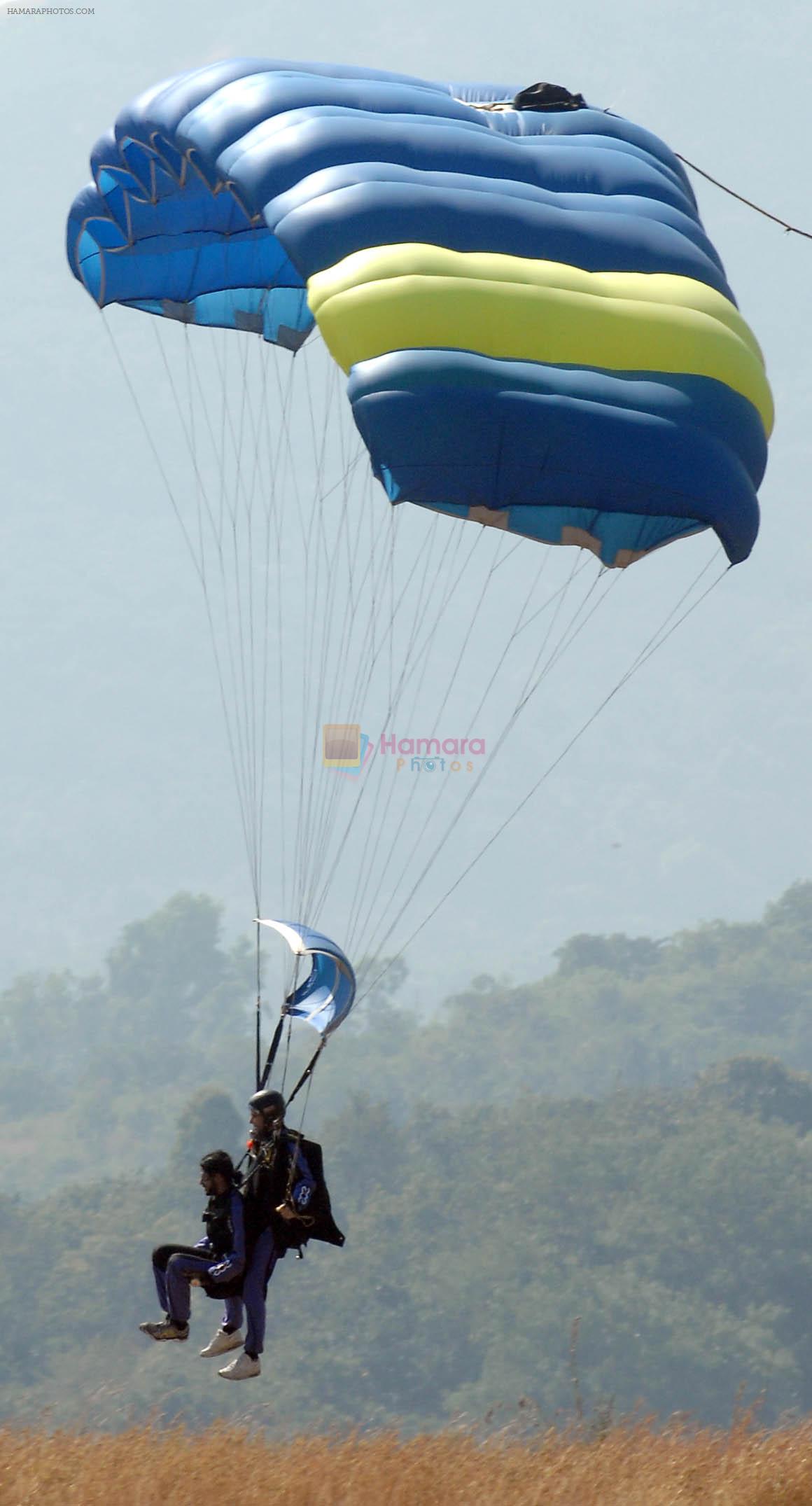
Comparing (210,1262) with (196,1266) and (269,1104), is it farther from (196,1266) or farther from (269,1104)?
(269,1104)

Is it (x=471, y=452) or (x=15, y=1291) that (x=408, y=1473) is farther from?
(x=15, y=1291)

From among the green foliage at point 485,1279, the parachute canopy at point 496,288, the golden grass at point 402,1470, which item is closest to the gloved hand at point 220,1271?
the golden grass at point 402,1470

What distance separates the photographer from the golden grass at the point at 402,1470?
11.0 meters

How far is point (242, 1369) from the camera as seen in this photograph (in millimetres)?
11102

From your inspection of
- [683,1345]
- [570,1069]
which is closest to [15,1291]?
[683,1345]

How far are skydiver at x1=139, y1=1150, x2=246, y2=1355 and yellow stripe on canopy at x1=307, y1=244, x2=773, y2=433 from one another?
482 centimetres

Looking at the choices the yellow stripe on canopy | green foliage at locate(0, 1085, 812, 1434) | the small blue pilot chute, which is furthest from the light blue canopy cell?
green foliage at locate(0, 1085, 812, 1434)

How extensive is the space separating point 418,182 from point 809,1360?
78.2 m

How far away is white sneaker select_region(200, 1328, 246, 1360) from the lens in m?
11.0

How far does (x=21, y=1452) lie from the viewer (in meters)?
11.7

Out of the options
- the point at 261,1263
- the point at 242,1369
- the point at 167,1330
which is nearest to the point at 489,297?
the point at 261,1263

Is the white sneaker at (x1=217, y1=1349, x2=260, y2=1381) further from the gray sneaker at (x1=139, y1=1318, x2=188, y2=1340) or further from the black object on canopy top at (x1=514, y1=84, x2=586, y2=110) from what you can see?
the black object on canopy top at (x1=514, y1=84, x2=586, y2=110)

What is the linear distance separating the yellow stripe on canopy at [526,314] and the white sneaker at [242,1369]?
5804 mm

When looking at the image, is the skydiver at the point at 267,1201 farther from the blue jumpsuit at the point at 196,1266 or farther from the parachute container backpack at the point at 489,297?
the parachute container backpack at the point at 489,297
